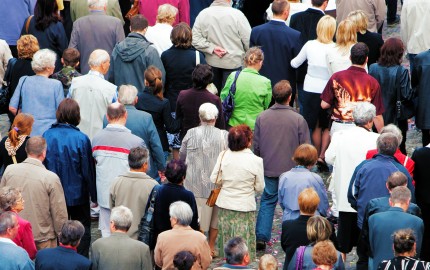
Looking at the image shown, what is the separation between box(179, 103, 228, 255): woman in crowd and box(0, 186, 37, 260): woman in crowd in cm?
243

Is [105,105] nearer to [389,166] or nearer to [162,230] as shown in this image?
[162,230]

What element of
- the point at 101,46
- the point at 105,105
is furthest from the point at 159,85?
the point at 101,46

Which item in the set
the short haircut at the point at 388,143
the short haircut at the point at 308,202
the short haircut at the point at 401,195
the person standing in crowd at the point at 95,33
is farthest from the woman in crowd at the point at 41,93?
the short haircut at the point at 401,195

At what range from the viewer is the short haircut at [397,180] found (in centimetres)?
1131

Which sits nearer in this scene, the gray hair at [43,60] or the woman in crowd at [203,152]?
the woman in crowd at [203,152]

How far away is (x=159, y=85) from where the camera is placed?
14.0 meters

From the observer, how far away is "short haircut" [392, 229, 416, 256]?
10.2 m

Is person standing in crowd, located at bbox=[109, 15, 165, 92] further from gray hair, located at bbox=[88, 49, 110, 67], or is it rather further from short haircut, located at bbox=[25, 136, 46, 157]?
short haircut, located at bbox=[25, 136, 46, 157]

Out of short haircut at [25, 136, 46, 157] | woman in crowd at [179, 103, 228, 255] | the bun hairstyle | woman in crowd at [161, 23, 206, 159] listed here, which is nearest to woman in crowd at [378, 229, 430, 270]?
woman in crowd at [179, 103, 228, 255]

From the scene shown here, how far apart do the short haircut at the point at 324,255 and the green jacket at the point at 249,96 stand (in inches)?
172

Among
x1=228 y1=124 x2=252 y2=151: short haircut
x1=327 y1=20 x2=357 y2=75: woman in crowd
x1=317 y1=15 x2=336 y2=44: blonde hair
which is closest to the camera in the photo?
x1=228 y1=124 x2=252 y2=151: short haircut

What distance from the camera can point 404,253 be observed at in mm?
10258

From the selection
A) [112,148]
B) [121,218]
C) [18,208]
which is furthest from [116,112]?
[121,218]

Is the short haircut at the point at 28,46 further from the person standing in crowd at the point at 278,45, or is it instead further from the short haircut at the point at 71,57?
the person standing in crowd at the point at 278,45
